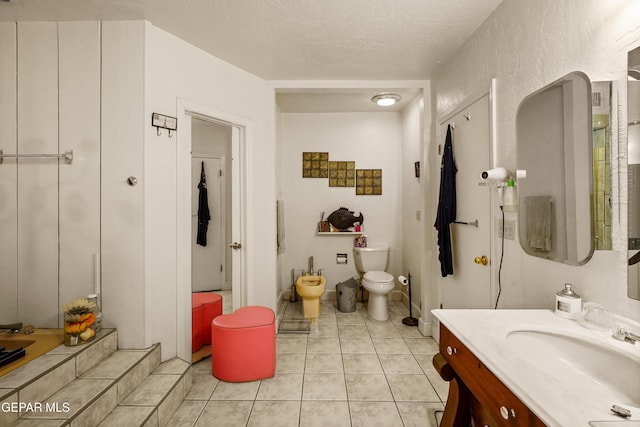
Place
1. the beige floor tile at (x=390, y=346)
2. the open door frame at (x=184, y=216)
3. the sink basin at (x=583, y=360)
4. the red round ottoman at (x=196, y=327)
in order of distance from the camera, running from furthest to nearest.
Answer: the beige floor tile at (x=390, y=346) < the red round ottoman at (x=196, y=327) < the open door frame at (x=184, y=216) < the sink basin at (x=583, y=360)

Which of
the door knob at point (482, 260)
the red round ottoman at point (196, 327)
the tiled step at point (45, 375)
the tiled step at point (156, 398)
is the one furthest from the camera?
the red round ottoman at point (196, 327)

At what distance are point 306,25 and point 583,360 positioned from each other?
7.48 ft

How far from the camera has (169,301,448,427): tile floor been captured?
1703 millimetres

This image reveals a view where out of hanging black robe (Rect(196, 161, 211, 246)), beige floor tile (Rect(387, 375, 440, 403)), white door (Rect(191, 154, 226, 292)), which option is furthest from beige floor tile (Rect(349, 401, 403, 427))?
hanging black robe (Rect(196, 161, 211, 246))

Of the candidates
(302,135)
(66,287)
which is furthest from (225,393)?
(302,135)

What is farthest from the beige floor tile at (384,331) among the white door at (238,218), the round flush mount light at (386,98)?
the round flush mount light at (386,98)

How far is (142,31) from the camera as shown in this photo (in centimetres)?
190

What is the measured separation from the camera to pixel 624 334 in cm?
95

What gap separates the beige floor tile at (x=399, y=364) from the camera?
7.17ft

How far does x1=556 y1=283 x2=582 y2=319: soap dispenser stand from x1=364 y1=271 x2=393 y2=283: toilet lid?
6.36ft

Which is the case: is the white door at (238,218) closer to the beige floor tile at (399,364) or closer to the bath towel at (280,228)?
the bath towel at (280,228)

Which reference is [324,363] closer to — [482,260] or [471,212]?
[482,260]

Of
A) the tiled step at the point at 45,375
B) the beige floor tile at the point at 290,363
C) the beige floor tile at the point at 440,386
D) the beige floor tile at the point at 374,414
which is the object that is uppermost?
the tiled step at the point at 45,375

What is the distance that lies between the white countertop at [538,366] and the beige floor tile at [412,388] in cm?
98
